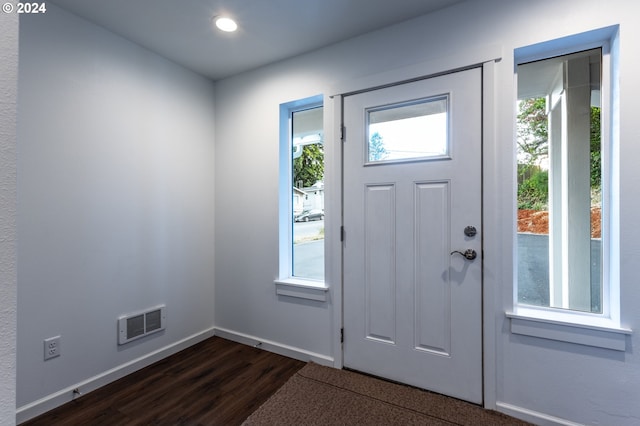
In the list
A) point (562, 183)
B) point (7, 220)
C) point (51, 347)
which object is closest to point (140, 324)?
point (51, 347)

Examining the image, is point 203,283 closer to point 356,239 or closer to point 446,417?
point 356,239

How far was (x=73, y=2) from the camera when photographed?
183cm

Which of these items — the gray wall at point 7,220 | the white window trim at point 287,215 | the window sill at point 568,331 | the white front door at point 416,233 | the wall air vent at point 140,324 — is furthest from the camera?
the white window trim at point 287,215

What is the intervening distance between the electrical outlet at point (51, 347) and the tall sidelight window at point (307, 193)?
5.42 feet

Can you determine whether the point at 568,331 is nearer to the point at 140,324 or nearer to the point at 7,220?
the point at 7,220

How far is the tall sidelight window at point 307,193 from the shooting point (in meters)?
2.50

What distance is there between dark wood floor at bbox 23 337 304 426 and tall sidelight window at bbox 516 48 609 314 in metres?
1.84

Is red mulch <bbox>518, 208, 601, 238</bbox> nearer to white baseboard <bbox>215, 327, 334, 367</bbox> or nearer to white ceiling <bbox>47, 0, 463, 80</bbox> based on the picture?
white ceiling <bbox>47, 0, 463, 80</bbox>

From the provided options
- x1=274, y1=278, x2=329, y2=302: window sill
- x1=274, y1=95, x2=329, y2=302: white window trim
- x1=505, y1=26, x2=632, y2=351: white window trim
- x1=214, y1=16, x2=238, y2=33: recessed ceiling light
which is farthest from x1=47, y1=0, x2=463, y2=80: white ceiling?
x1=274, y1=278, x2=329, y2=302: window sill

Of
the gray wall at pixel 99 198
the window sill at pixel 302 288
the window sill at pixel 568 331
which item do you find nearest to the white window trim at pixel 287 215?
the window sill at pixel 302 288

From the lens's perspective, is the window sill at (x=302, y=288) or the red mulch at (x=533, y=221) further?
the window sill at (x=302, y=288)

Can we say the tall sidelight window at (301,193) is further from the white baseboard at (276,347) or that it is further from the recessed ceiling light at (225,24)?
the recessed ceiling light at (225,24)

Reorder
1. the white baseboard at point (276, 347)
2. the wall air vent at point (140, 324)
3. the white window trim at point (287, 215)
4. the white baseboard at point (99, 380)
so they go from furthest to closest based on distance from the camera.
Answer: the white window trim at point (287, 215), the white baseboard at point (276, 347), the wall air vent at point (140, 324), the white baseboard at point (99, 380)

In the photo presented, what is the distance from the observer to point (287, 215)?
8.65 feet
